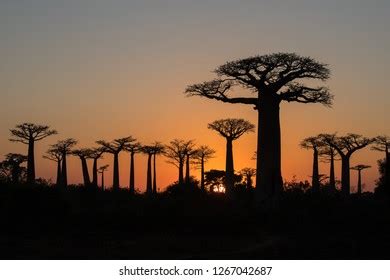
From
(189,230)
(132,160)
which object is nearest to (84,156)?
(132,160)

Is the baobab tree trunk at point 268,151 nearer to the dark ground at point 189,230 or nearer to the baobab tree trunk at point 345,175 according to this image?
the dark ground at point 189,230

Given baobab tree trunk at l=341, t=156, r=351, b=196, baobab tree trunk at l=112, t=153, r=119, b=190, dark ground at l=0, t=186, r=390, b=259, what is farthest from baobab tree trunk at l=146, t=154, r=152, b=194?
dark ground at l=0, t=186, r=390, b=259

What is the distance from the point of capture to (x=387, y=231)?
53.6ft

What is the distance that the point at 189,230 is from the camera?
1633 centimetres

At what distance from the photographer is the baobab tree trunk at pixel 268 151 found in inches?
863

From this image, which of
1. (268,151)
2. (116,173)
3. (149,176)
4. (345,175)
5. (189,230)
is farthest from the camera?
(149,176)

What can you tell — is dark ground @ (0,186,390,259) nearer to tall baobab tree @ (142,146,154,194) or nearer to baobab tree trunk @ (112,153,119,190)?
baobab tree trunk @ (112,153,119,190)

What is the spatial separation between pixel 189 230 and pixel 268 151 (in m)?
6.47

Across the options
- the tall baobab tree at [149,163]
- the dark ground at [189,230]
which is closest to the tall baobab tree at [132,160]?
Result: the tall baobab tree at [149,163]

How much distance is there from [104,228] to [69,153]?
28359 millimetres

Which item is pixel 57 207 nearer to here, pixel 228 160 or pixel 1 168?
pixel 228 160

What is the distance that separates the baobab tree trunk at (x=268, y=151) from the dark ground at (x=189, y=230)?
590 millimetres

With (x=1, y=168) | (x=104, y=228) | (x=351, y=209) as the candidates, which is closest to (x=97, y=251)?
(x=104, y=228)

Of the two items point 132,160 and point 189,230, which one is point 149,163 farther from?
point 189,230
